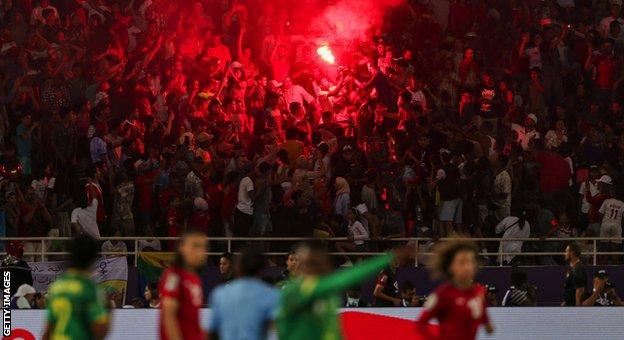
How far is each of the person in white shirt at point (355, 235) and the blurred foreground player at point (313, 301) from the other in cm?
1070

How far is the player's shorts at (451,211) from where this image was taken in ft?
72.0

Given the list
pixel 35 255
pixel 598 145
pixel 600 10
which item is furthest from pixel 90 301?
pixel 600 10

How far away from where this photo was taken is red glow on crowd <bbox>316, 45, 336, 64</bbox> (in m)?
24.7

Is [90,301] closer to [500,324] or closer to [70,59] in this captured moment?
[500,324]

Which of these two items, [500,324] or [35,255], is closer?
[500,324]

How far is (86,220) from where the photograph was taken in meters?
21.3

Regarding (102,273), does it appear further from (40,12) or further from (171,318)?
(171,318)

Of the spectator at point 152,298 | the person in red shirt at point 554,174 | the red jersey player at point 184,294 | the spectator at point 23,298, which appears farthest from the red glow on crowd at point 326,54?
the red jersey player at point 184,294

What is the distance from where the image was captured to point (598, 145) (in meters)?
23.3

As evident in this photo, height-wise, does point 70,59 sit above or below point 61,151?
above

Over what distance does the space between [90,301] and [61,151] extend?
1166 centimetres

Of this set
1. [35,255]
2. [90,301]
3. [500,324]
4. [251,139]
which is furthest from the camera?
[251,139]

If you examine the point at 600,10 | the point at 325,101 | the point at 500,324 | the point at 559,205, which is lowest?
the point at 500,324
